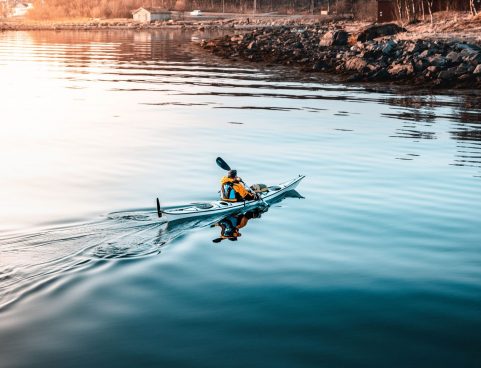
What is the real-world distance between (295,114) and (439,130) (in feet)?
30.9

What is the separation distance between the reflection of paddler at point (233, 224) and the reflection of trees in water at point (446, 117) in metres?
11.4

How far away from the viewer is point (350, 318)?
14.2 m

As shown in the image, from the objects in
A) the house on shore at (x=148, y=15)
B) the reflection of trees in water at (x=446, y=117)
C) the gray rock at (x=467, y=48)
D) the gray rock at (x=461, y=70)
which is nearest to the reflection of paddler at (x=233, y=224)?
the reflection of trees in water at (x=446, y=117)

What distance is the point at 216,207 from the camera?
21156 millimetres

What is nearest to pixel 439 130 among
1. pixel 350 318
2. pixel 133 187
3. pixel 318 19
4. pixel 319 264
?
pixel 133 187

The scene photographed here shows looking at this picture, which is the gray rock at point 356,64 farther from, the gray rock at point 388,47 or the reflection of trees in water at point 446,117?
the reflection of trees in water at point 446,117

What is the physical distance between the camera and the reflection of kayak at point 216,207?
20094 mm

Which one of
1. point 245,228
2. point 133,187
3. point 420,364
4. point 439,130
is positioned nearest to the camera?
point 420,364

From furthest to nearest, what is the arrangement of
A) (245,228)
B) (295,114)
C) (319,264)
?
(295,114) < (245,228) < (319,264)

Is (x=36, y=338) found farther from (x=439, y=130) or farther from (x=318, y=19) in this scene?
(x=318, y=19)

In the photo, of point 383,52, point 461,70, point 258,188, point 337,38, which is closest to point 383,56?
point 383,52

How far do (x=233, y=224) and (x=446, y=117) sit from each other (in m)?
24.7

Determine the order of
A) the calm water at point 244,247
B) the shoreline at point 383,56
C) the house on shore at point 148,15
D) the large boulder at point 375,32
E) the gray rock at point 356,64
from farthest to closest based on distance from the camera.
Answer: the house on shore at point 148,15 → the large boulder at point 375,32 → the gray rock at point 356,64 → the shoreline at point 383,56 → the calm water at point 244,247

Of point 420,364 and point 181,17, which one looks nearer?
point 420,364
